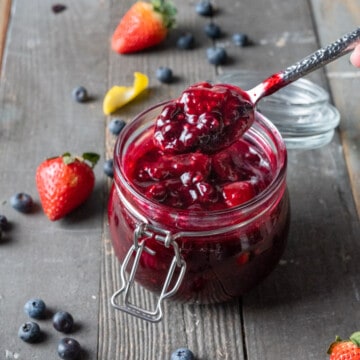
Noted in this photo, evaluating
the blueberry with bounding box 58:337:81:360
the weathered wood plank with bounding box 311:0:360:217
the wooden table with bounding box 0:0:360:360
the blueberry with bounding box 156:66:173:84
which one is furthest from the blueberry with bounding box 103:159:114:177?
the weathered wood plank with bounding box 311:0:360:217

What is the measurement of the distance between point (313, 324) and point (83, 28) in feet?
3.66

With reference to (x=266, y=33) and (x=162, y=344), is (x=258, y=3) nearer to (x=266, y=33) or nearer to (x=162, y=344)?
(x=266, y=33)

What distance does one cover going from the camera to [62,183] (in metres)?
1.68

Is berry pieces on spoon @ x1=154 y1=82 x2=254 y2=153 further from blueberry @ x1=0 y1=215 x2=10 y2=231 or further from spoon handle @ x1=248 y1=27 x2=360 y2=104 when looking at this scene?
blueberry @ x1=0 y1=215 x2=10 y2=231

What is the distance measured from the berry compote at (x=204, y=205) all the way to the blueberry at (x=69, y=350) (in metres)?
0.17

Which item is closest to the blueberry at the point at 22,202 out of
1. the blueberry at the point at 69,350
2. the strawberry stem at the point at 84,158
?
the strawberry stem at the point at 84,158

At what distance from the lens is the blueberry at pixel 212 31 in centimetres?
215

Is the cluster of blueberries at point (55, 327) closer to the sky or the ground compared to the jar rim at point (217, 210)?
closer to the ground

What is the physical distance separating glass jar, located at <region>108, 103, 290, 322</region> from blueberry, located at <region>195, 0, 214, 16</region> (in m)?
0.75

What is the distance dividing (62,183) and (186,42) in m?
0.64

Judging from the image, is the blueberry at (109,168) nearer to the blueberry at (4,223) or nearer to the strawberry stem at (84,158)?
the strawberry stem at (84,158)

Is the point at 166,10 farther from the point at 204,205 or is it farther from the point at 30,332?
the point at 30,332

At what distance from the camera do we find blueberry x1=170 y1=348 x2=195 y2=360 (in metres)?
1.45

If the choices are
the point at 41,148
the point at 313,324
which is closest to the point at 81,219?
the point at 41,148
